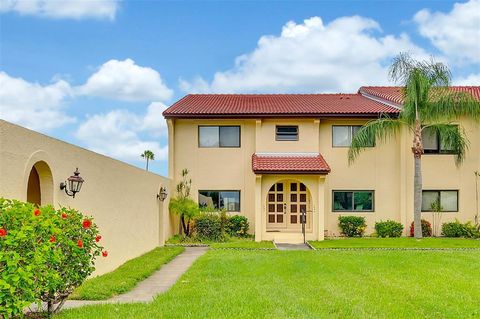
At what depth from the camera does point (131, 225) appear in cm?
1641

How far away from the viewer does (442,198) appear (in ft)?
80.7

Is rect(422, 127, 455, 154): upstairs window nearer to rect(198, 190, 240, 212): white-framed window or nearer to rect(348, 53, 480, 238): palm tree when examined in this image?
rect(348, 53, 480, 238): palm tree

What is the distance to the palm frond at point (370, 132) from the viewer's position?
22453 millimetres

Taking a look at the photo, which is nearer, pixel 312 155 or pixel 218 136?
pixel 312 155

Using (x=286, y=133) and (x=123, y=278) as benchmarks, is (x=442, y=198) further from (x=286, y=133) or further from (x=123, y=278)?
(x=123, y=278)

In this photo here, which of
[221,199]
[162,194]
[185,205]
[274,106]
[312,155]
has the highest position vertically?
[274,106]

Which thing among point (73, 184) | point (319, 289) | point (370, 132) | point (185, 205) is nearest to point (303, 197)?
point (370, 132)

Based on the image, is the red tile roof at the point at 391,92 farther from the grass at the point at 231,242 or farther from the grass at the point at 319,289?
the grass at the point at 319,289

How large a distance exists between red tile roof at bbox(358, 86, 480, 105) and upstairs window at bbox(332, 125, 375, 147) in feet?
7.87

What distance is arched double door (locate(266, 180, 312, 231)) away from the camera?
974 inches

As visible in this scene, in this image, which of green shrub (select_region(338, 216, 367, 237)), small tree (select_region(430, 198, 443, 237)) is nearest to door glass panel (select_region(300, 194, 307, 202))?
green shrub (select_region(338, 216, 367, 237))

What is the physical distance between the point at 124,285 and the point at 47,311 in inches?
128

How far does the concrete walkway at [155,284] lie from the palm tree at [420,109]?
10.0m

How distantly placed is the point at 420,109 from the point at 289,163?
6.03m
